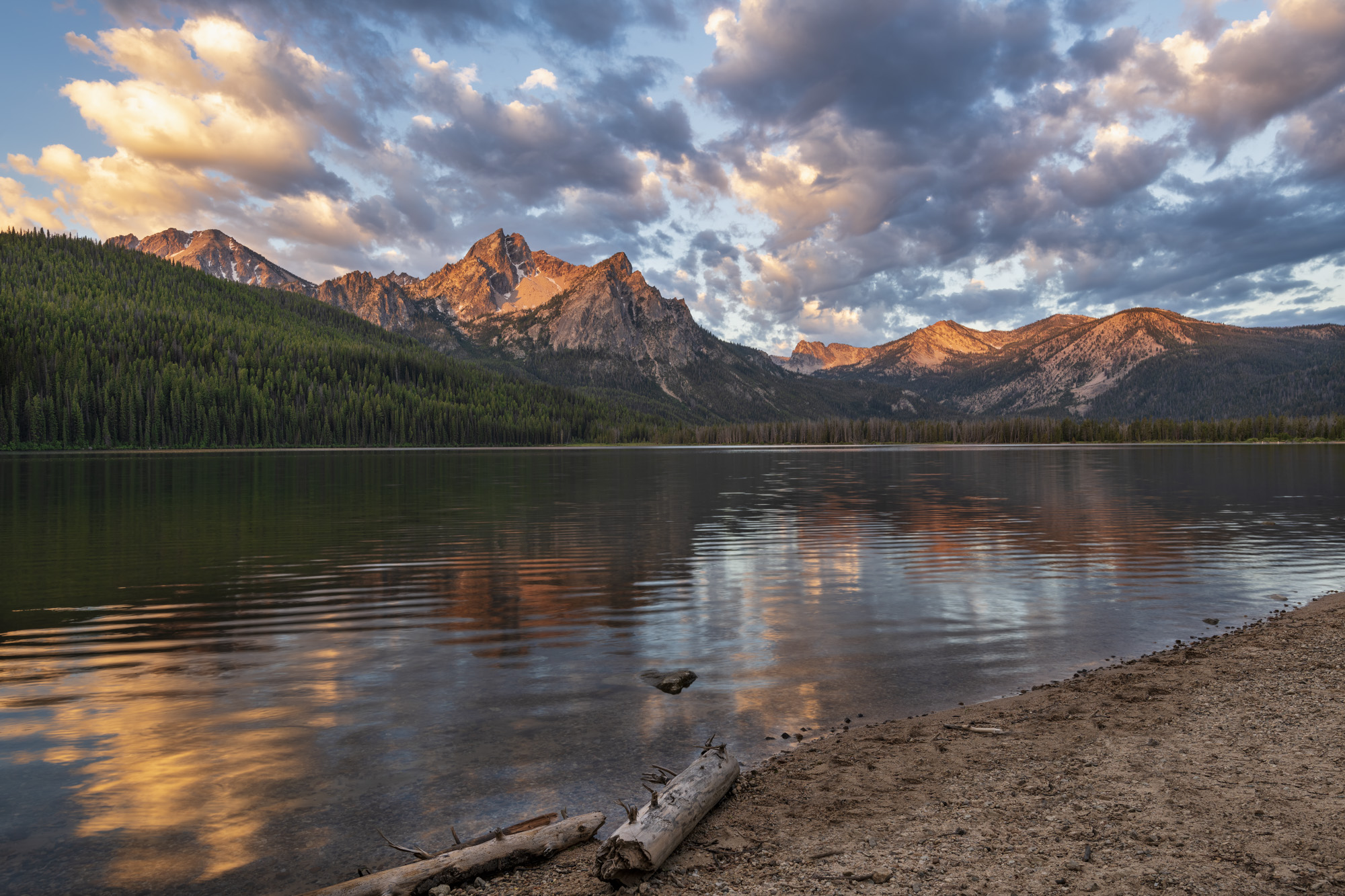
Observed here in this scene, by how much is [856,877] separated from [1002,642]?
53.1ft

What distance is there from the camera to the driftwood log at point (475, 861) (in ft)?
31.3

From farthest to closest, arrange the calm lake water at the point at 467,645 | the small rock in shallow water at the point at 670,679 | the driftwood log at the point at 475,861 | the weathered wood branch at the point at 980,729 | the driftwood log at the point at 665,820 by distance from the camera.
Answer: the small rock in shallow water at the point at 670,679 → the weathered wood branch at the point at 980,729 → the calm lake water at the point at 467,645 → the driftwood log at the point at 665,820 → the driftwood log at the point at 475,861

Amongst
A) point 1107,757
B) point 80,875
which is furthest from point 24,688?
point 1107,757

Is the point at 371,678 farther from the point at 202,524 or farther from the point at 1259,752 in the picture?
the point at 202,524

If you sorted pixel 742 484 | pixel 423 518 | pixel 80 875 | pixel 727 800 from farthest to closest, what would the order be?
1. pixel 742 484
2. pixel 423 518
3. pixel 727 800
4. pixel 80 875

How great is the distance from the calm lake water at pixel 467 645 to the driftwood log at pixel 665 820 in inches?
64.5

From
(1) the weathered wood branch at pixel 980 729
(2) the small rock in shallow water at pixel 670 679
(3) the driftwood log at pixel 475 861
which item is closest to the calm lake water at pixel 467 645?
(2) the small rock in shallow water at pixel 670 679

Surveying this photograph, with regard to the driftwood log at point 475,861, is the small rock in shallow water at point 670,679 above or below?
below

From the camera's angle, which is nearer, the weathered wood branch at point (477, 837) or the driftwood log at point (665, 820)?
the driftwood log at point (665, 820)

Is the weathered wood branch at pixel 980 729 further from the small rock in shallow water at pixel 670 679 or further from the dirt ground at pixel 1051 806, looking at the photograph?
the small rock in shallow water at pixel 670 679

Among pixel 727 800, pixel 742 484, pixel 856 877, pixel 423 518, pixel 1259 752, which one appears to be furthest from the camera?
pixel 742 484

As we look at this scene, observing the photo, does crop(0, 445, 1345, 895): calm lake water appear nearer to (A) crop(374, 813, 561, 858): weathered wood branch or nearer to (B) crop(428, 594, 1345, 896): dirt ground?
(A) crop(374, 813, 561, 858): weathered wood branch

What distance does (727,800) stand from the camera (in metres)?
12.4

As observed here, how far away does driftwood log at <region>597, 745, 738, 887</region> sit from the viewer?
9.68 metres
